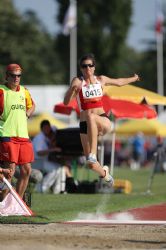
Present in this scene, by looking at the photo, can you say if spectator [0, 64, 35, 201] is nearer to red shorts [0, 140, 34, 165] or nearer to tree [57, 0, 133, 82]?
red shorts [0, 140, 34, 165]

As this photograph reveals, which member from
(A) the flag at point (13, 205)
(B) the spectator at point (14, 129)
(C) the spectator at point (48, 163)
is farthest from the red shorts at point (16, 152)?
(C) the spectator at point (48, 163)

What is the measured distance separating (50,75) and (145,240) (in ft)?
257

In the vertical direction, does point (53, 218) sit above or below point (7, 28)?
below

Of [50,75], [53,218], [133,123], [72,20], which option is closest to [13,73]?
[53,218]

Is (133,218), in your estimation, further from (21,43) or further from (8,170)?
(21,43)

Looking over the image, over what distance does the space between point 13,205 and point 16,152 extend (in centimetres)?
74

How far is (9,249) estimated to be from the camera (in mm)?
8227

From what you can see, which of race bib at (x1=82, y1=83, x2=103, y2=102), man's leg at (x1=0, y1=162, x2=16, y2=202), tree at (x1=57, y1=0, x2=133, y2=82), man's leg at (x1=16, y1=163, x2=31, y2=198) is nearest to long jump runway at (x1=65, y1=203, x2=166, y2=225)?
man's leg at (x1=16, y1=163, x2=31, y2=198)

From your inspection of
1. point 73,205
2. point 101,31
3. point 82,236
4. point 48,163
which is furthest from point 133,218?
point 101,31

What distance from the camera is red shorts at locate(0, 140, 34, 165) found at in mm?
11117

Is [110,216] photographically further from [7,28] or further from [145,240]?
[7,28]

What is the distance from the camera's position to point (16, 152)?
36.7 feet

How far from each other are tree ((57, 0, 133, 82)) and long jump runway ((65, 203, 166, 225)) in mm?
63735

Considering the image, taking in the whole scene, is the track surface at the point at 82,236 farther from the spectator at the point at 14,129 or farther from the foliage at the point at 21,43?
the foliage at the point at 21,43
